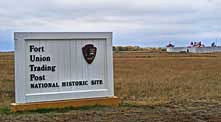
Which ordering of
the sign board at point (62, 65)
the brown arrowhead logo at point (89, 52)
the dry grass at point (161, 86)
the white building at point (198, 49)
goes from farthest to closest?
1. the white building at point (198, 49)
2. the dry grass at point (161, 86)
3. the brown arrowhead logo at point (89, 52)
4. the sign board at point (62, 65)

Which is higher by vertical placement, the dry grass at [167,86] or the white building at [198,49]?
the white building at [198,49]

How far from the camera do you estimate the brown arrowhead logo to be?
1279 centimetres

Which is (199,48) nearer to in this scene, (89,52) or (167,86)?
(167,86)

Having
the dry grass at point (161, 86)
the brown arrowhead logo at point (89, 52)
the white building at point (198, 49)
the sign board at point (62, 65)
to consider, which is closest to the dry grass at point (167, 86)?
the dry grass at point (161, 86)

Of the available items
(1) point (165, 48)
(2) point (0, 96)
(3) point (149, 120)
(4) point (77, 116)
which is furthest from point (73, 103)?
(1) point (165, 48)

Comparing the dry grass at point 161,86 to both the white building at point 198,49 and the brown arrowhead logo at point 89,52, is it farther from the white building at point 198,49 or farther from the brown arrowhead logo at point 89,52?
the white building at point 198,49

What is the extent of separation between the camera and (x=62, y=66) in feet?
41.0

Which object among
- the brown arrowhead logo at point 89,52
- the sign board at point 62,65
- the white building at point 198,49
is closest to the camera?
the sign board at point 62,65

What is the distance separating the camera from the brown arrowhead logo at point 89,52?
12.8m

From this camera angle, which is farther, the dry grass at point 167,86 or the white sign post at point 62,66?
the dry grass at point 167,86

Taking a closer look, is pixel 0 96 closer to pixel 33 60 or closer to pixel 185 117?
pixel 33 60

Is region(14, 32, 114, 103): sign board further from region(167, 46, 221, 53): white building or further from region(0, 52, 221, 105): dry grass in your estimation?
region(167, 46, 221, 53): white building

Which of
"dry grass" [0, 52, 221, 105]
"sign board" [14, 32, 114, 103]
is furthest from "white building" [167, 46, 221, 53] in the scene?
"sign board" [14, 32, 114, 103]

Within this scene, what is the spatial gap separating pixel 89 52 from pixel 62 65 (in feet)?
2.77
